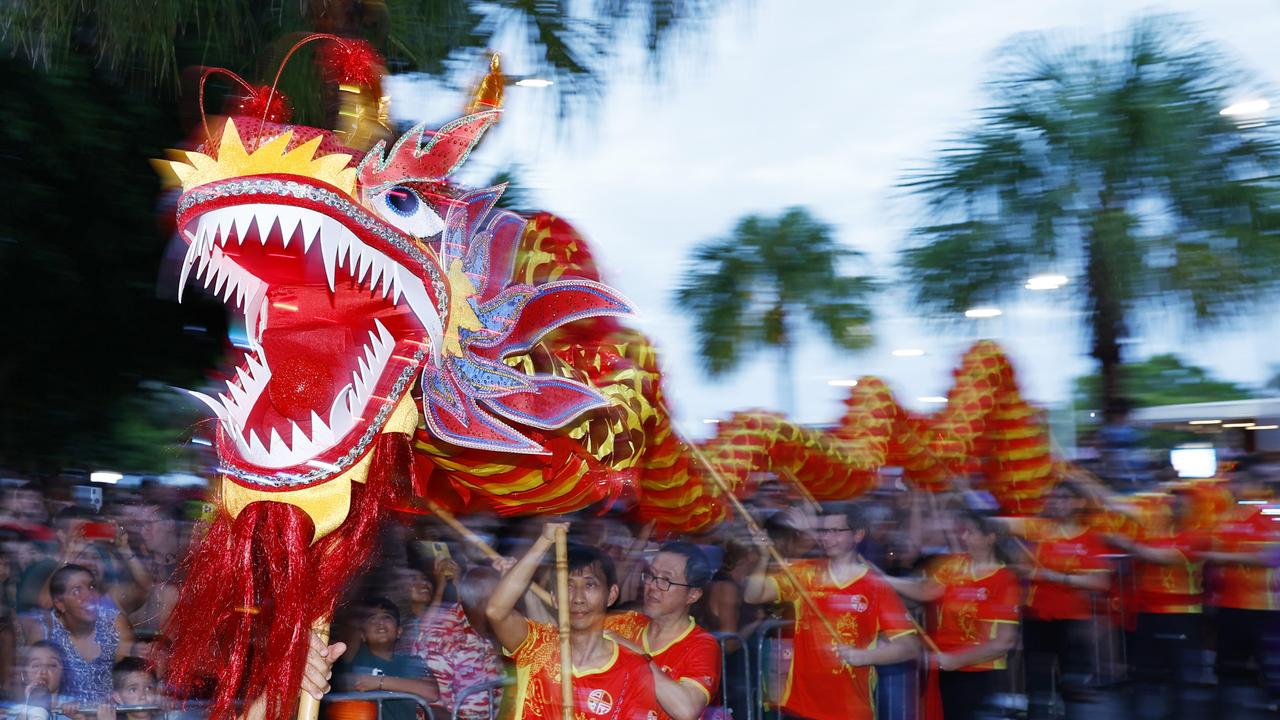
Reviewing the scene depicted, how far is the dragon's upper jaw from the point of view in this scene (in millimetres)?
2227

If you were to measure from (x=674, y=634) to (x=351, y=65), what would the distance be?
194 centimetres

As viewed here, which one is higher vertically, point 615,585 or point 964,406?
point 964,406

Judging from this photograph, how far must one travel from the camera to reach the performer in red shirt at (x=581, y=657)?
10.3 feet

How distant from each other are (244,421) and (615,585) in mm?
1433

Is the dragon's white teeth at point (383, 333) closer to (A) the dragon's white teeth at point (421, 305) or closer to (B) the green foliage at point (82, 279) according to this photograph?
(A) the dragon's white teeth at point (421, 305)

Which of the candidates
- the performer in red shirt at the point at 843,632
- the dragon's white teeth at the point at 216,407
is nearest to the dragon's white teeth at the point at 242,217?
the dragon's white teeth at the point at 216,407

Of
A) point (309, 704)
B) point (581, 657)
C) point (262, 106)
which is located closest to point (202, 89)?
point (262, 106)

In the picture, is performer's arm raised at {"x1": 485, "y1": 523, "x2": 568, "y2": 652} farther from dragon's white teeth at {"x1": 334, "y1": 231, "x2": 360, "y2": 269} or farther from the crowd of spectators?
dragon's white teeth at {"x1": 334, "y1": 231, "x2": 360, "y2": 269}

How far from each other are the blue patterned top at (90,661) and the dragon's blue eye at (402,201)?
2.63 metres

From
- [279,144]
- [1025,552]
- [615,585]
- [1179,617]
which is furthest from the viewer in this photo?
[1179,617]

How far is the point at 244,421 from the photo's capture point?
226 cm

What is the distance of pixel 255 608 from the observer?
2.25 metres

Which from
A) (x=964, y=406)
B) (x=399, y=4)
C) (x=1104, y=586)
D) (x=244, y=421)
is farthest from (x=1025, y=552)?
(x=244, y=421)

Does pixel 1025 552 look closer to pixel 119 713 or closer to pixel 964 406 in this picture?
pixel 964 406
